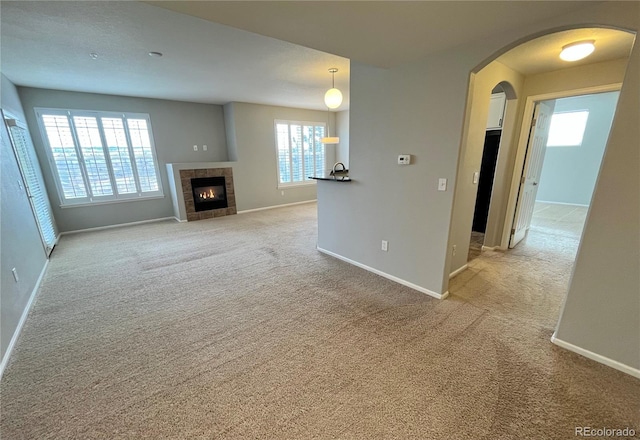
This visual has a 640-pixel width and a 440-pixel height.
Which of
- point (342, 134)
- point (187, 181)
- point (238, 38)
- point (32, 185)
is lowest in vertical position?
point (187, 181)

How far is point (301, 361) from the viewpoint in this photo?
1.85 meters

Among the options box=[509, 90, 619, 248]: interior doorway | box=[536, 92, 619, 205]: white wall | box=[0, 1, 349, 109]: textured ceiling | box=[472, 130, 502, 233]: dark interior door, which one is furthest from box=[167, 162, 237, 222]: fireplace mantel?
box=[536, 92, 619, 205]: white wall

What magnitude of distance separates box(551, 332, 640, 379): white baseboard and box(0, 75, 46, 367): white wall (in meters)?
4.17

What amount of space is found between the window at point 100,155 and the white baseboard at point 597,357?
6964 millimetres

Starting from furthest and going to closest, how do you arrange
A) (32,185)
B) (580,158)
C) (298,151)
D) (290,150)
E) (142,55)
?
1. (298,151)
2. (290,150)
3. (580,158)
4. (32,185)
5. (142,55)

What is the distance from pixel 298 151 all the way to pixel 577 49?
19.3ft

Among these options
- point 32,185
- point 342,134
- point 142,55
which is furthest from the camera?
point 342,134

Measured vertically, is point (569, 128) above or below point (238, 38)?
below

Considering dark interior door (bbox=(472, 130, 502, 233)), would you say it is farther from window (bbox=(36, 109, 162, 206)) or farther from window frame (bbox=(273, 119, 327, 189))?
window (bbox=(36, 109, 162, 206))

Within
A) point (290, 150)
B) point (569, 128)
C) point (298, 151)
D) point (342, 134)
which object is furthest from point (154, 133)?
point (569, 128)

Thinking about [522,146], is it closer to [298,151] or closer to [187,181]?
[298,151]

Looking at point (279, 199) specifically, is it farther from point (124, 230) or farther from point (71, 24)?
point (71, 24)

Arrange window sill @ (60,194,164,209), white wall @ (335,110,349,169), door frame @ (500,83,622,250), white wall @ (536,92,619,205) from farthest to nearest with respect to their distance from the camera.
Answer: white wall @ (335,110,349,169)
white wall @ (536,92,619,205)
window sill @ (60,194,164,209)
door frame @ (500,83,622,250)

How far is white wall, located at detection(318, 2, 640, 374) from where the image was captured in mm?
1585
